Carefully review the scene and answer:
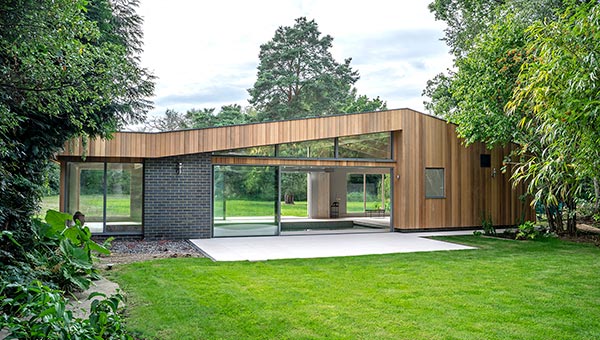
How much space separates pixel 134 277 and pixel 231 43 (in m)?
25.8

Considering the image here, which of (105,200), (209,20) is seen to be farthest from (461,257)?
(209,20)

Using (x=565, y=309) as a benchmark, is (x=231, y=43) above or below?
above

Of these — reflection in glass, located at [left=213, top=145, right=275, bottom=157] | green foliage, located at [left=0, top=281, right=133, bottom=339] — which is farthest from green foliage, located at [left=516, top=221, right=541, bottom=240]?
green foliage, located at [left=0, top=281, right=133, bottom=339]

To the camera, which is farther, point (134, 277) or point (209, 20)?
point (209, 20)

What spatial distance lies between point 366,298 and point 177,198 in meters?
7.20

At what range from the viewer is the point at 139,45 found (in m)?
12.8

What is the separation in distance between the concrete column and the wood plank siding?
493 cm

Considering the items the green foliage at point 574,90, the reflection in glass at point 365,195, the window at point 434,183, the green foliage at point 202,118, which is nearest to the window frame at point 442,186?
the window at point 434,183

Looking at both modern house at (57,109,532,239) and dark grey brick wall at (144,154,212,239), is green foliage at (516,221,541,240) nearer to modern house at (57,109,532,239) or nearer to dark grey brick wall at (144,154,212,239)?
modern house at (57,109,532,239)

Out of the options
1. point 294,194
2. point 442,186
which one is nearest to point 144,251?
point 294,194

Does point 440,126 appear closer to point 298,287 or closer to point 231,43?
point 298,287

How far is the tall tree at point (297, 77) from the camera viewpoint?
95.3ft

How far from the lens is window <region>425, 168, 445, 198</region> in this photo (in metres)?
13.9

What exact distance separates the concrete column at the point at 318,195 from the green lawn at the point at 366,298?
30.1ft
